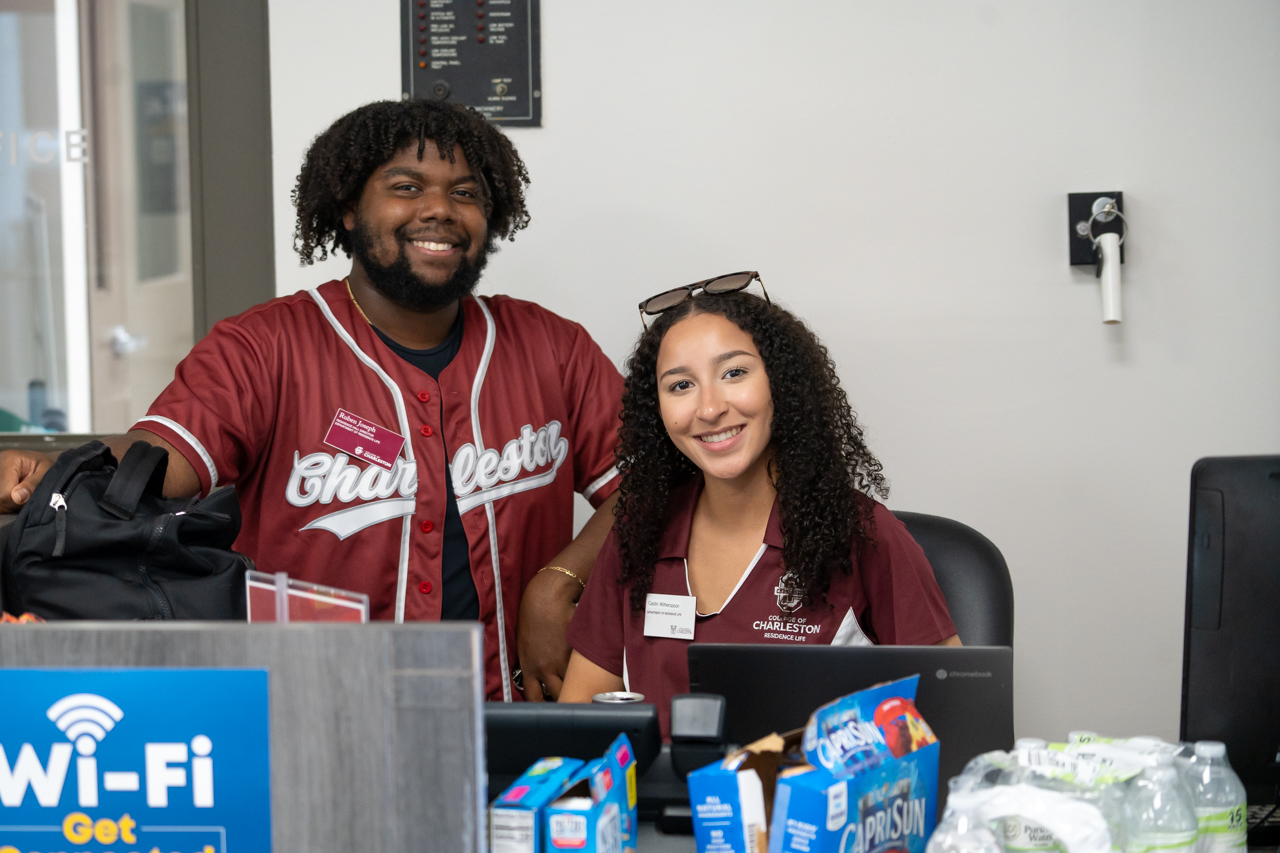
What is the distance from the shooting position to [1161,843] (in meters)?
0.85

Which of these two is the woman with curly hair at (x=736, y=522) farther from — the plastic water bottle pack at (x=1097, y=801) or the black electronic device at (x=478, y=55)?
the black electronic device at (x=478, y=55)

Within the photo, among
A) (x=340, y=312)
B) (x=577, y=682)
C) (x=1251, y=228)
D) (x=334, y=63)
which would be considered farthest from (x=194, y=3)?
(x=1251, y=228)

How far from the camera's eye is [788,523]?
1635 millimetres

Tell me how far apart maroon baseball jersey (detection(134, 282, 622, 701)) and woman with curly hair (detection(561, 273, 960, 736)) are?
0.27 meters

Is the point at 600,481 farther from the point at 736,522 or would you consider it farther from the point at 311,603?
the point at 311,603

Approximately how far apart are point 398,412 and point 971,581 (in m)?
1.05

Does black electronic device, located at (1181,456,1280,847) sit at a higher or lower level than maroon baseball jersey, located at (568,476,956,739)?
higher

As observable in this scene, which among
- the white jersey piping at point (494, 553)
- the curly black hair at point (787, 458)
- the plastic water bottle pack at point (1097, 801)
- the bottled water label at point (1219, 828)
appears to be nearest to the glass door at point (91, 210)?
the white jersey piping at point (494, 553)

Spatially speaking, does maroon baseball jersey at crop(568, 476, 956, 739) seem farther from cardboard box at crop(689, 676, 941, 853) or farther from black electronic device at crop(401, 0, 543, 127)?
black electronic device at crop(401, 0, 543, 127)

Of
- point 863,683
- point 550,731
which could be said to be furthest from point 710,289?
point 550,731

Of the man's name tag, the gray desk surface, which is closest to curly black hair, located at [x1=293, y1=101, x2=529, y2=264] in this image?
the man's name tag

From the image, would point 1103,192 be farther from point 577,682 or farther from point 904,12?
point 577,682

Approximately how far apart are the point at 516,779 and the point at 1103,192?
2.04 metres

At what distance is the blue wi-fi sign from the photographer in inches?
27.2
